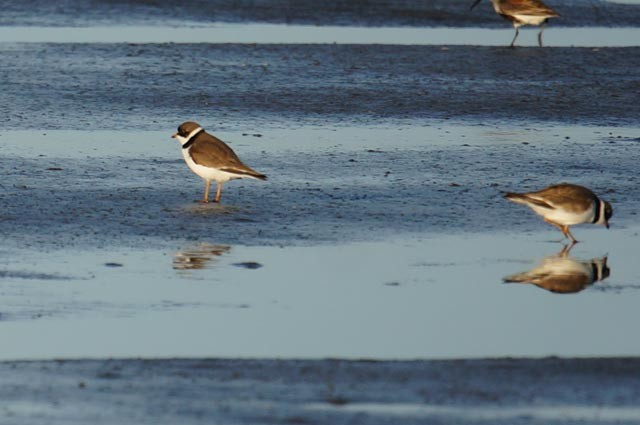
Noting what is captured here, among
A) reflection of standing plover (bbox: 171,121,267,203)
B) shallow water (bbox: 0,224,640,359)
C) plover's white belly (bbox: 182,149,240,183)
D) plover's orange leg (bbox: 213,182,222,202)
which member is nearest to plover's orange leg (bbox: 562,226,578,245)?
shallow water (bbox: 0,224,640,359)

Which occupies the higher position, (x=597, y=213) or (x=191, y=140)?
(x=597, y=213)

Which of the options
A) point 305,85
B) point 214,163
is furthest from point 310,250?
point 305,85

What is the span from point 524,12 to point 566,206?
12.3 m

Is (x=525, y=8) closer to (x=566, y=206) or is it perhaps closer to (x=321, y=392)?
(x=566, y=206)

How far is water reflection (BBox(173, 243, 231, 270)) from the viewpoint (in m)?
10.1

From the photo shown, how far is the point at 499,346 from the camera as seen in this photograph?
27.9 feet

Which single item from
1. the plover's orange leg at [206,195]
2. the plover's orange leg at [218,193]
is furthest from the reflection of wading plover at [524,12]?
the plover's orange leg at [206,195]

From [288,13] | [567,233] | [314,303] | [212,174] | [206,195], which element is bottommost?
[288,13]

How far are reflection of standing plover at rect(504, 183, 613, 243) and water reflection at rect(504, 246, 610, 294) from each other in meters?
0.48

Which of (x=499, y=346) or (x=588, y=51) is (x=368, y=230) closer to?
(x=499, y=346)

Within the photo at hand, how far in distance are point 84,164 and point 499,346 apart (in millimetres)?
6144

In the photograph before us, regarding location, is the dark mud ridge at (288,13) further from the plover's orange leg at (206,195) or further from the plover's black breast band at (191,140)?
the plover's orange leg at (206,195)

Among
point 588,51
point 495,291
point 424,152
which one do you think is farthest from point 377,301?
point 588,51

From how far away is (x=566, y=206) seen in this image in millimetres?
11188
